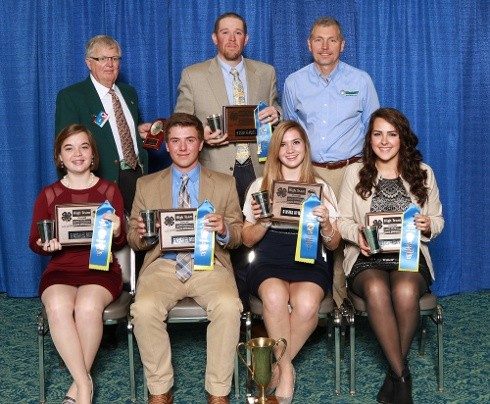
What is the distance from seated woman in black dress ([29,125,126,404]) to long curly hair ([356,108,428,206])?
4.47ft

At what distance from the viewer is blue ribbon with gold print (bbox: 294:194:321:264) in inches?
175

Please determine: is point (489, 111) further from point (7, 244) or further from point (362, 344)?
point (7, 244)

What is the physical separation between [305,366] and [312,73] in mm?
1830

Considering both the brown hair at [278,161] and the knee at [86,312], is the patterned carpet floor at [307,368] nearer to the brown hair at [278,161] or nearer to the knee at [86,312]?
the knee at [86,312]

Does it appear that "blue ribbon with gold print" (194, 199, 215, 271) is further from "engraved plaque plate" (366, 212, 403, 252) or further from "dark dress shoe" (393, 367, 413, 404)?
"dark dress shoe" (393, 367, 413, 404)

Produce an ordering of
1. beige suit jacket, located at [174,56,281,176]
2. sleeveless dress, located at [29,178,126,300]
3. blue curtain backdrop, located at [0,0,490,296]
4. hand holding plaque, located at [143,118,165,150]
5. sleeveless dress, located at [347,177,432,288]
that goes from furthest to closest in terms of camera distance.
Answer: blue curtain backdrop, located at [0,0,490,296]
beige suit jacket, located at [174,56,281,176]
hand holding plaque, located at [143,118,165,150]
sleeveless dress, located at [347,177,432,288]
sleeveless dress, located at [29,178,126,300]

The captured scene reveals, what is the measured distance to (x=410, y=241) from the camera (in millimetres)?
4410

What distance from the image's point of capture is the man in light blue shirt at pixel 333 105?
5270 mm

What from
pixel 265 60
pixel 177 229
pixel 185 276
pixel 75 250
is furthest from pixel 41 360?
pixel 265 60

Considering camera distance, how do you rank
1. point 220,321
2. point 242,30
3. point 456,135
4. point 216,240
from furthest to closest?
point 456,135
point 242,30
point 216,240
point 220,321

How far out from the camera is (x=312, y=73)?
5379 mm

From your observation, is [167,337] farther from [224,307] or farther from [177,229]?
[177,229]

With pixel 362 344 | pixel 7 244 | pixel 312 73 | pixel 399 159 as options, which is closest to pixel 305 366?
pixel 362 344

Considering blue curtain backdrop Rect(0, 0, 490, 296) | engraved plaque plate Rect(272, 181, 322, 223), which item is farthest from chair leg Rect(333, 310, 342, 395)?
blue curtain backdrop Rect(0, 0, 490, 296)
